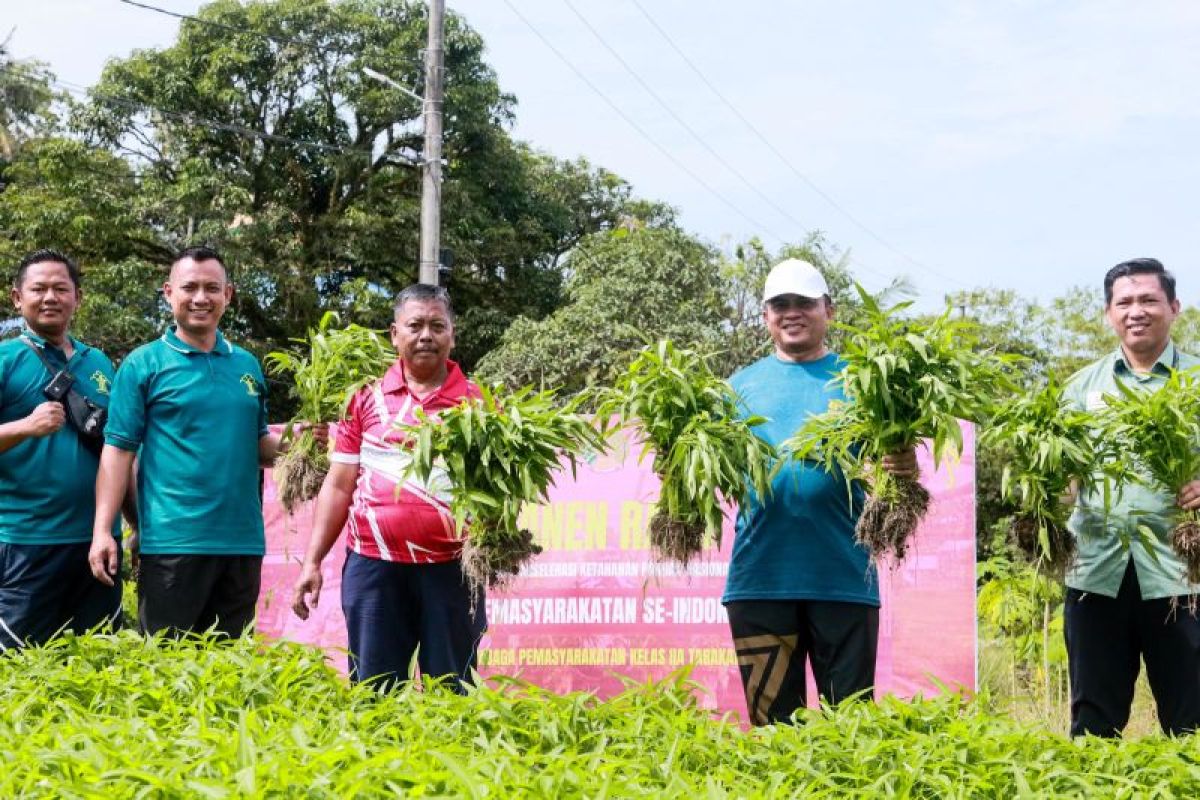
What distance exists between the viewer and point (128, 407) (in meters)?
4.28

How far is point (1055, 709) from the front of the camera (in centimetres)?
714

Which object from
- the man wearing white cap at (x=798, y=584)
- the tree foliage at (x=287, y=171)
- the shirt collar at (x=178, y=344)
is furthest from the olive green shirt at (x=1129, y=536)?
the tree foliage at (x=287, y=171)

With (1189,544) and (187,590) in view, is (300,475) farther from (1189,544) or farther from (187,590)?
(1189,544)

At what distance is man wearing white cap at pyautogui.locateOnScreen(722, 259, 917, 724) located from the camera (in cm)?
381

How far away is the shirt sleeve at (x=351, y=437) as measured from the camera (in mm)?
4172

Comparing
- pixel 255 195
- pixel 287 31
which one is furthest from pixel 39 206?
pixel 287 31

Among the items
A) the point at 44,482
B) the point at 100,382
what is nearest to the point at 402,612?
the point at 44,482

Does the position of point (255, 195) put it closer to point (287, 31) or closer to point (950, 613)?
point (287, 31)

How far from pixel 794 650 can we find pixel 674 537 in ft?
2.02

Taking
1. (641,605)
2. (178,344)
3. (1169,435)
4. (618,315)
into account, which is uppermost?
(618,315)

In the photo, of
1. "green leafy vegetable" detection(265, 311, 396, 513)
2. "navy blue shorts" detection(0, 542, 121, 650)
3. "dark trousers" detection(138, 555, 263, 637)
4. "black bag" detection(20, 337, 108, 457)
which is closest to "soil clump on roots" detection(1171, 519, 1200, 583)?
"green leafy vegetable" detection(265, 311, 396, 513)

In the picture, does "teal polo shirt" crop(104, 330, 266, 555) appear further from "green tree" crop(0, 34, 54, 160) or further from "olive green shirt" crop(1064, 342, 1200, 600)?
"green tree" crop(0, 34, 54, 160)

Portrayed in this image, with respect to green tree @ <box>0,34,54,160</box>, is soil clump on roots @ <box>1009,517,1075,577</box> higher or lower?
lower

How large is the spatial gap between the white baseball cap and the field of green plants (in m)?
1.50
